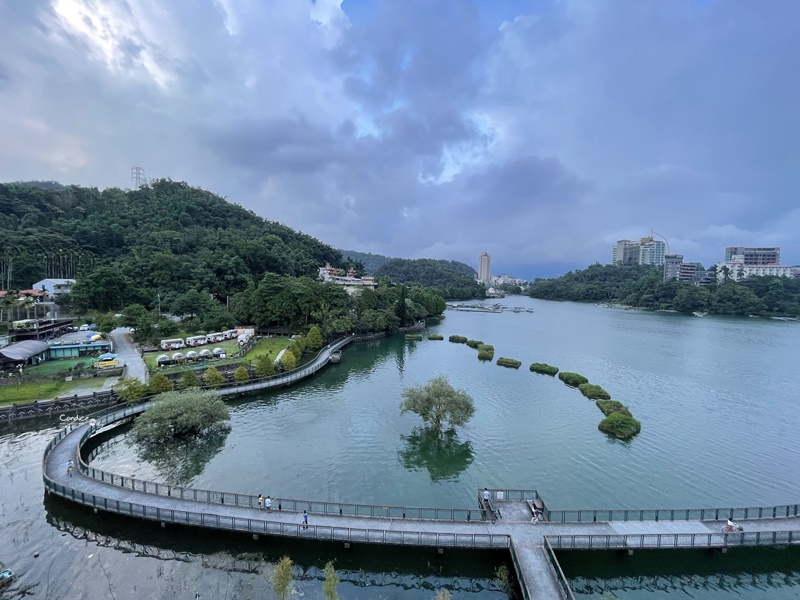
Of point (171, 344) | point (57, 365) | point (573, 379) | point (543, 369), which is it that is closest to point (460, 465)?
point (573, 379)

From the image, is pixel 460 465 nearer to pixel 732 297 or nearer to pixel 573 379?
pixel 573 379

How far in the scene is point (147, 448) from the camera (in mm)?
31141

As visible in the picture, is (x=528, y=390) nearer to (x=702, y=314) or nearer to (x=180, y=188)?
(x=702, y=314)

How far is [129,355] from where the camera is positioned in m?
51.7

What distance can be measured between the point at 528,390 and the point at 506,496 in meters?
27.3

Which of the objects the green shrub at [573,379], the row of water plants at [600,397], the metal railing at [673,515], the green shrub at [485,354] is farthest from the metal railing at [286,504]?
the green shrub at [485,354]

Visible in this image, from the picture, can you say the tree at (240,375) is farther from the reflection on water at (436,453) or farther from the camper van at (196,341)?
the reflection on water at (436,453)

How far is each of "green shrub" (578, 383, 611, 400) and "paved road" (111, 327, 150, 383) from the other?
160 feet

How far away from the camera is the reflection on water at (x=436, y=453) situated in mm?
29666

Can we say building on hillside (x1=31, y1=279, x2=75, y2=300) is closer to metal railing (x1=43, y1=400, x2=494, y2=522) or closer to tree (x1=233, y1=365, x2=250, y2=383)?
tree (x1=233, y1=365, x2=250, y2=383)

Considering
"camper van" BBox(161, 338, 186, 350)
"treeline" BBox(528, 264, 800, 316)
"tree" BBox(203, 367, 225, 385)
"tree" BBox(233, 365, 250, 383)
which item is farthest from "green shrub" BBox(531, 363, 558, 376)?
"treeline" BBox(528, 264, 800, 316)

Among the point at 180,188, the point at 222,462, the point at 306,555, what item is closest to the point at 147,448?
the point at 222,462

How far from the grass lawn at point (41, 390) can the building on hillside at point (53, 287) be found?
44.9m

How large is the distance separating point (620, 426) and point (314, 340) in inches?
1709
